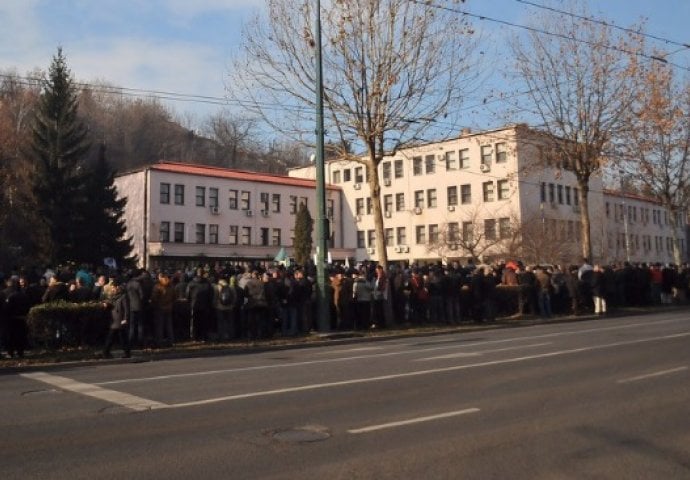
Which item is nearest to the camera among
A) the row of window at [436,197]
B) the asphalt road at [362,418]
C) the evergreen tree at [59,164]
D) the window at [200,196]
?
the asphalt road at [362,418]

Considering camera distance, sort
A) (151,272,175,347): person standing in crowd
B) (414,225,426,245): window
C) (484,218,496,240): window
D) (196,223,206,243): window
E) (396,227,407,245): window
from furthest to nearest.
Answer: (396,227,407,245): window < (414,225,426,245): window < (196,223,206,243): window < (484,218,496,240): window < (151,272,175,347): person standing in crowd

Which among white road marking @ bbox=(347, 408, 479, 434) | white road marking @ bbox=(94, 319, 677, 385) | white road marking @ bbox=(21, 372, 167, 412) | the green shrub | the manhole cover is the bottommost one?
the manhole cover

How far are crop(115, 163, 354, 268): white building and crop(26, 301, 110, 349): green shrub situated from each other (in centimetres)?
3851

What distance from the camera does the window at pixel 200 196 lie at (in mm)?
60219

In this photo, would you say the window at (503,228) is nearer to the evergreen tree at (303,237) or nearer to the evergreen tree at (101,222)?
the evergreen tree at (303,237)

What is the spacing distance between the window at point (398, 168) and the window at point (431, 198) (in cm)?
384

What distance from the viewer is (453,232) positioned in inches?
2425

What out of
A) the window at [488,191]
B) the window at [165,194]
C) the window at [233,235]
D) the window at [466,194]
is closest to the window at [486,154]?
the window at [488,191]

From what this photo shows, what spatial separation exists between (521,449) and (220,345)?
455 inches

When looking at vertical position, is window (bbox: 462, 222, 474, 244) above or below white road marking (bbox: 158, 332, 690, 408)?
above

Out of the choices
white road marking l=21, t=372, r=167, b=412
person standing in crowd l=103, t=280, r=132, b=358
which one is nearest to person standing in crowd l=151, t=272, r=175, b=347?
person standing in crowd l=103, t=280, r=132, b=358

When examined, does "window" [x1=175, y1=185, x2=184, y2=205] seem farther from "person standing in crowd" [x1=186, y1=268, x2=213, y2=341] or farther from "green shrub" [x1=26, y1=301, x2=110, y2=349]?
"green shrub" [x1=26, y1=301, x2=110, y2=349]

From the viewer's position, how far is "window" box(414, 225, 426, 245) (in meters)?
67.4

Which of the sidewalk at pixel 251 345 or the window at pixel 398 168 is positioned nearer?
the sidewalk at pixel 251 345
